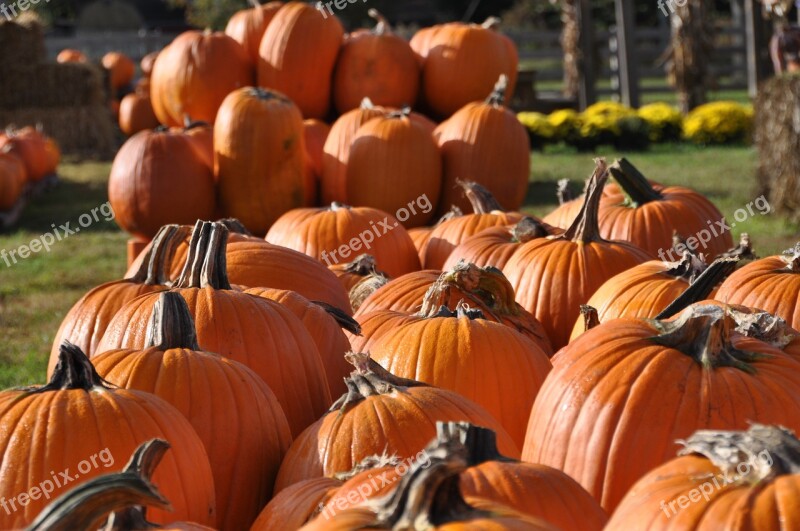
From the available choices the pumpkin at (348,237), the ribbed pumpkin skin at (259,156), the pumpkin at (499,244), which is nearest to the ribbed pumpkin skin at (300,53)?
the ribbed pumpkin skin at (259,156)

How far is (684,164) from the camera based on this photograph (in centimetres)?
1173

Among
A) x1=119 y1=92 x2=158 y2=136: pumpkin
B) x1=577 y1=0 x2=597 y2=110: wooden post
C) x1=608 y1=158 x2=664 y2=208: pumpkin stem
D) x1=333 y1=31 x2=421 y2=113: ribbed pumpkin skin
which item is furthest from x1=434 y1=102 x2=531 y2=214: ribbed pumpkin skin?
x1=577 y1=0 x2=597 y2=110: wooden post

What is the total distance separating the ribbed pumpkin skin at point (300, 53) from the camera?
5848mm

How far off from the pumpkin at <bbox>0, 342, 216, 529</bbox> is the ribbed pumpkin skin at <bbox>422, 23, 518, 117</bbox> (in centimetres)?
461

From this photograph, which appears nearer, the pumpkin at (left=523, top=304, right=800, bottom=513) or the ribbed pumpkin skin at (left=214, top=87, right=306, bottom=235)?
the pumpkin at (left=523, top=304, right=800, bottom=513)

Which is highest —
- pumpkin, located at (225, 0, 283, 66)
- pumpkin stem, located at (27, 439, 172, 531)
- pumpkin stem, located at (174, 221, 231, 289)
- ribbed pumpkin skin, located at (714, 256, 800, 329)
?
pumpkin, located at (225, 0, 283, 66)

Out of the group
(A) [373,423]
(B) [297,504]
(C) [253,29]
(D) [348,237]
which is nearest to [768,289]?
(A) [373,423]

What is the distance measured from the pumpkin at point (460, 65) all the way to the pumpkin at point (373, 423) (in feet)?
14.5

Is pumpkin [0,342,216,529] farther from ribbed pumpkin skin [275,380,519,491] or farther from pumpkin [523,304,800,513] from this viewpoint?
pumpkin [523,304,800,513]

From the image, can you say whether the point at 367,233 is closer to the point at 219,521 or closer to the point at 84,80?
the point at 219,521

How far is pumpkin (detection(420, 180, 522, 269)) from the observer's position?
Result: 403cm

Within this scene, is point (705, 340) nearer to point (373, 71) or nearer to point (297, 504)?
point (297, 504)

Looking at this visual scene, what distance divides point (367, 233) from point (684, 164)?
27.5ft

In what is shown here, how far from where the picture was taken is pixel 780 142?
8875mm
